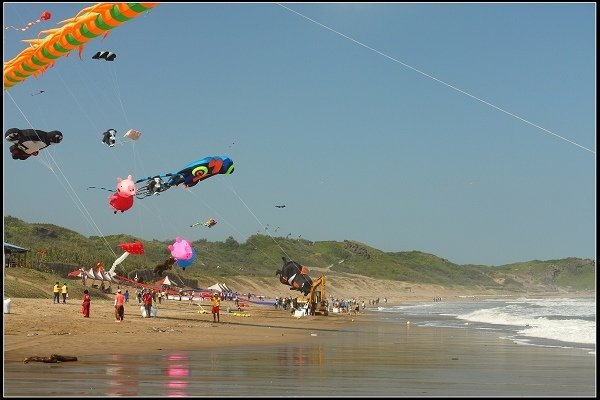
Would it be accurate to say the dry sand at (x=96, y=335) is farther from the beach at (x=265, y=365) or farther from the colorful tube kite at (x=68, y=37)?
the colorful tube kite at (x=68, y=37)

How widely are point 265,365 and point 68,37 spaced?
8.94 m

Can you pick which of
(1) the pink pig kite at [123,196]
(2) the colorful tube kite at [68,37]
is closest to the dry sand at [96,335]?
(1) the pink pig kite at [123,196]

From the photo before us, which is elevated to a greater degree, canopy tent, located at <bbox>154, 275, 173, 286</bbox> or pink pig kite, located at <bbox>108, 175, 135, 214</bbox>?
pink pig kite, located at <bbox>108, 175, 135, 214</bbox>

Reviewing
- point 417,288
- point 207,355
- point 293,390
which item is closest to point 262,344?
point 207,355

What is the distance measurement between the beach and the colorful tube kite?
6.47 meters

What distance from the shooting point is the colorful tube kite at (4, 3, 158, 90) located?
16625 millimetres

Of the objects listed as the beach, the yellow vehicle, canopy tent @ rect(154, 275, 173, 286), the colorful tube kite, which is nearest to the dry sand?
the beach

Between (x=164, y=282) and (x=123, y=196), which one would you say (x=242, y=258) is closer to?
(x=164, y=282)

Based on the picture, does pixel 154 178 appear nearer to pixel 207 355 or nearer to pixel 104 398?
pixel 207 355

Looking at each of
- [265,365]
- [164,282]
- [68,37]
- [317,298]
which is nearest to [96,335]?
[265,365]

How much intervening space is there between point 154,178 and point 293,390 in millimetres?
18961

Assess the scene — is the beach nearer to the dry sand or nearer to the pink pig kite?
the dry sand

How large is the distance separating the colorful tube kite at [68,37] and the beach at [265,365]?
6.47 meters

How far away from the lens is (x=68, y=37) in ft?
59.6
